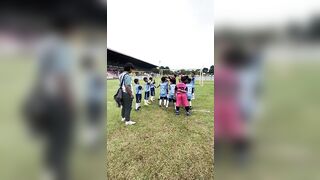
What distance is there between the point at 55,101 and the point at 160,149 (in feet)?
7.04

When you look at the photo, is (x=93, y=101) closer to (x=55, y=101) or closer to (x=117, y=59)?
(x=55, y=101)

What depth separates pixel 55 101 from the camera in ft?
1.85

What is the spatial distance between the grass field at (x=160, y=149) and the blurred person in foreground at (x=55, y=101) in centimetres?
51

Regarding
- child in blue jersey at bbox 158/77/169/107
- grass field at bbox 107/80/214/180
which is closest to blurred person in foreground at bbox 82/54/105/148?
grass field at bbox 107/80/214/180

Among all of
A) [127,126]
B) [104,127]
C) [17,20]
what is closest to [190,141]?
[127,126]

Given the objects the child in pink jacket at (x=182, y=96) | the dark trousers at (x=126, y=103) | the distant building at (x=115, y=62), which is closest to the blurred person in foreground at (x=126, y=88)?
the dark trousers at (x=126, y=103)

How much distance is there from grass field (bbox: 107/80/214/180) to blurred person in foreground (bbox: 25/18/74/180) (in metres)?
0.51

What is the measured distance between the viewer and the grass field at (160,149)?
1.98 m

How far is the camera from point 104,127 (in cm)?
62

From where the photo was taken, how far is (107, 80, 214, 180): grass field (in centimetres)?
198

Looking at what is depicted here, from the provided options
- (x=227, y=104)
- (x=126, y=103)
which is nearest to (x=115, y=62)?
(x=126, y=103)

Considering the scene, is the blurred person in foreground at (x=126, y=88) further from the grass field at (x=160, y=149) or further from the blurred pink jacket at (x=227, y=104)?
the blurred pink jacket at (x=227, y=104)

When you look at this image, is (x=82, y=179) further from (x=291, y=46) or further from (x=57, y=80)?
(x=291, y=46)

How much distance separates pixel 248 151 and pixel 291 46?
0.22 metres
